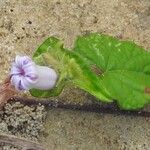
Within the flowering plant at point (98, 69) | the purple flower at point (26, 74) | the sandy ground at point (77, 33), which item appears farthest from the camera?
the sandy ground at point (77, 33)

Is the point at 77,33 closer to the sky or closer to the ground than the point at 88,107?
closer to the sky

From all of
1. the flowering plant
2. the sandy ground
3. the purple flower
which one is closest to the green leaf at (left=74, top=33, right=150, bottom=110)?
the flowering plant

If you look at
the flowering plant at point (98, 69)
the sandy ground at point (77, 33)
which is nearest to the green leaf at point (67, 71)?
the flowering plant at point (98, 69)

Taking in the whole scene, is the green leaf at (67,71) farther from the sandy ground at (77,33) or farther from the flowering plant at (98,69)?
the sandy ground at (77,33)

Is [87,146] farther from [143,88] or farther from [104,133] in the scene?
[143,88]

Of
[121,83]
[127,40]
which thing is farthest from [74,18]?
[121,83]

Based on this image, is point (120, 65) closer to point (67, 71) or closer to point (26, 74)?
point (67, 71)

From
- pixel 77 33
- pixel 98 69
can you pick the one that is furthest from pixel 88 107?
pixel 77 33
